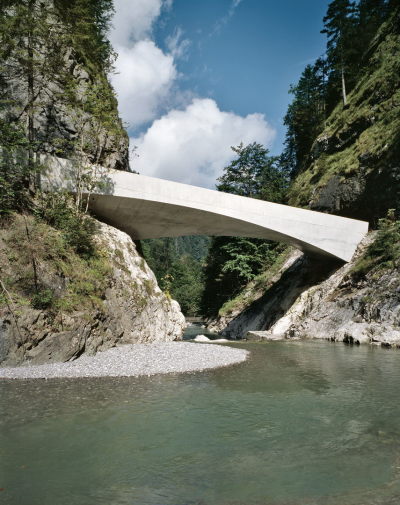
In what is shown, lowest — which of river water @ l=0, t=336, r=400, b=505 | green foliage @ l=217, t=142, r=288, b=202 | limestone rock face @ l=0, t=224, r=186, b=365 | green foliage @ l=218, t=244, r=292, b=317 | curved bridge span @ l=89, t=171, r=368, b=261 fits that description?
river water @ l=0, t=336, r=400, b=505

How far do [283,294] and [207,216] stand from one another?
8250mm

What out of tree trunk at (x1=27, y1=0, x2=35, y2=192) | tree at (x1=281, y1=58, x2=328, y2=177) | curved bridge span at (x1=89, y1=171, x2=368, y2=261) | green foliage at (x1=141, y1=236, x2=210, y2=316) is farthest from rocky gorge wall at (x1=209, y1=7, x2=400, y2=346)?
green foliage at (x1=141, y1=236, x2=210, y2=316)

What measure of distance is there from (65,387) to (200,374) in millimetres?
2806

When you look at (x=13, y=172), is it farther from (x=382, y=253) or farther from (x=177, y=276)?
(x=177, y=276)

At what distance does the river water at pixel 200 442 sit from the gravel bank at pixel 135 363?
54 centimetres

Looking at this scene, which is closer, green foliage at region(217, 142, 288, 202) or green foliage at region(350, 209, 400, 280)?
green foliage at region(350, 209, 400, 280)

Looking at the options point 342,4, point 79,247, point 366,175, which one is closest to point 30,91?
point 79,247

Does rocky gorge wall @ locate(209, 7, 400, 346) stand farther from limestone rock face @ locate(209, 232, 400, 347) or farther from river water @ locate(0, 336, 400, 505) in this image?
river water @ locate(0, 336, 400, 505)

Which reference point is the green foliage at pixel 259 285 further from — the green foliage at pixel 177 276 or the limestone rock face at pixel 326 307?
the green foliage at pixel 177 276

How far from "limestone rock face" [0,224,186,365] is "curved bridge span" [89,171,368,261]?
1732mm

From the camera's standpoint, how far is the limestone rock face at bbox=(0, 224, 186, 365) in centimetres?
790

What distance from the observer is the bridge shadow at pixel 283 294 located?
68.5 ft

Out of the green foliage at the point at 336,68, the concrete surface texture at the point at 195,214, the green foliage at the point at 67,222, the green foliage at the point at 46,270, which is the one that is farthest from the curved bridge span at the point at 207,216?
the green foliage at the point at 336,68

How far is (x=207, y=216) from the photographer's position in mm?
17141
